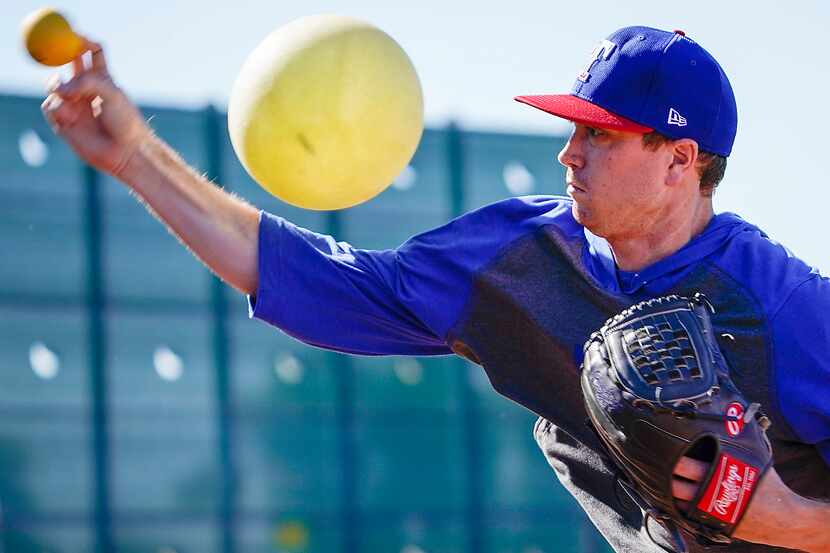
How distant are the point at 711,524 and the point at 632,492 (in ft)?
1.28

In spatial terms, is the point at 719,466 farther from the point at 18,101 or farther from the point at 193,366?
the point at 18,101

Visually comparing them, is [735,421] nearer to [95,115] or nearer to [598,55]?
[598,55]

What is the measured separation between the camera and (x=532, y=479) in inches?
471

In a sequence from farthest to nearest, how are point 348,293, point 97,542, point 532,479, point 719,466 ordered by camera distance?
Answer: point 532,479
point 97,542
point 348,293
point 719,466

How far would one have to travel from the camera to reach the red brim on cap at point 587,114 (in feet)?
14.9

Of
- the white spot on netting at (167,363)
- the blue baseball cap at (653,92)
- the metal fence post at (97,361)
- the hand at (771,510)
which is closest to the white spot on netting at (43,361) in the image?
the metal fence post at (97,361)

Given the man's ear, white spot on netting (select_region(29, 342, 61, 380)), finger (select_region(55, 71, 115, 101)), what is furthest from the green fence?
finger (select_region(55, 71, 115, 101))

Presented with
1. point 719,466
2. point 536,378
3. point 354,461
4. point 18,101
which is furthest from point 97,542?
point 719,466

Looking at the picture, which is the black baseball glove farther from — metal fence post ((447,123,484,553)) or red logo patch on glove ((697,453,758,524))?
metal fence post ((447,123,484,553))

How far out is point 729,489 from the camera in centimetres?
415

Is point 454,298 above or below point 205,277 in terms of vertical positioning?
above

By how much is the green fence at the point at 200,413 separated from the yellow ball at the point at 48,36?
7.47 meters

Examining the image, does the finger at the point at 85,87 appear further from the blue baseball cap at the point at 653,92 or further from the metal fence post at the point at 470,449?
the metal fence post at the point at 470,449

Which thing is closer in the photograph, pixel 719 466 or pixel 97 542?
pixel 719 466
